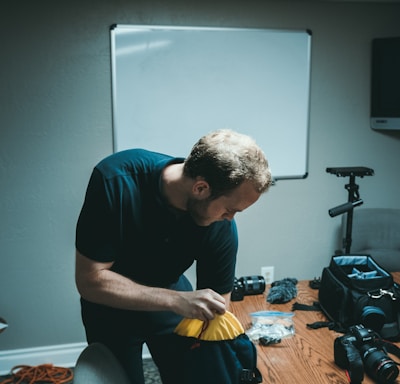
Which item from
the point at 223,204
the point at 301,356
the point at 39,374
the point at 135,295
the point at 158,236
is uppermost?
the point at 223,204

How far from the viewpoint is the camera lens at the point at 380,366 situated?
1283 mm

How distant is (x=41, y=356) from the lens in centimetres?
276

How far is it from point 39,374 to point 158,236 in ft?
5.78

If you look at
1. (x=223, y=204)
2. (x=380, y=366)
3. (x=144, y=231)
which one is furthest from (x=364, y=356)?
(x=144, y=231)

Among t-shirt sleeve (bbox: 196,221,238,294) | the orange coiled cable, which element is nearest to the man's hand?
t-shirt sleeve (bbox: 196,221,238,294)

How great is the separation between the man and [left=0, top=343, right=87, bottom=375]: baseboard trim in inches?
53.7

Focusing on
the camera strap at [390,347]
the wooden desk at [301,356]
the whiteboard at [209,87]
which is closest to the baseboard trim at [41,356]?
the whiteboard at [209,87]

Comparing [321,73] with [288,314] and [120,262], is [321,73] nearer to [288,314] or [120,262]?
[288,314]

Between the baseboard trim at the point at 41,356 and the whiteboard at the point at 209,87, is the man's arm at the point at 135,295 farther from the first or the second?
the baseboard trim at the point at 41,356

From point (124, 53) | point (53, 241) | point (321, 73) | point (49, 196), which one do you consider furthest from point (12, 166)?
point (321, 73)

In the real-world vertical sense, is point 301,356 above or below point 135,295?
below

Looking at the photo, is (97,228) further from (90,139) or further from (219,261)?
(90,139)

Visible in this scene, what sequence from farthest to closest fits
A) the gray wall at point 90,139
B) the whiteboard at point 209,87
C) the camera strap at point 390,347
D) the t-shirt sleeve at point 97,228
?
1. the whiteboard at point 209,87
2. the gray wall at point 90,139
3. the camera strap at point 390,347
4. the t-shirt sleeve at point 97,228

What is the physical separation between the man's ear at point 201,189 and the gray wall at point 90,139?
1466 millimetres
